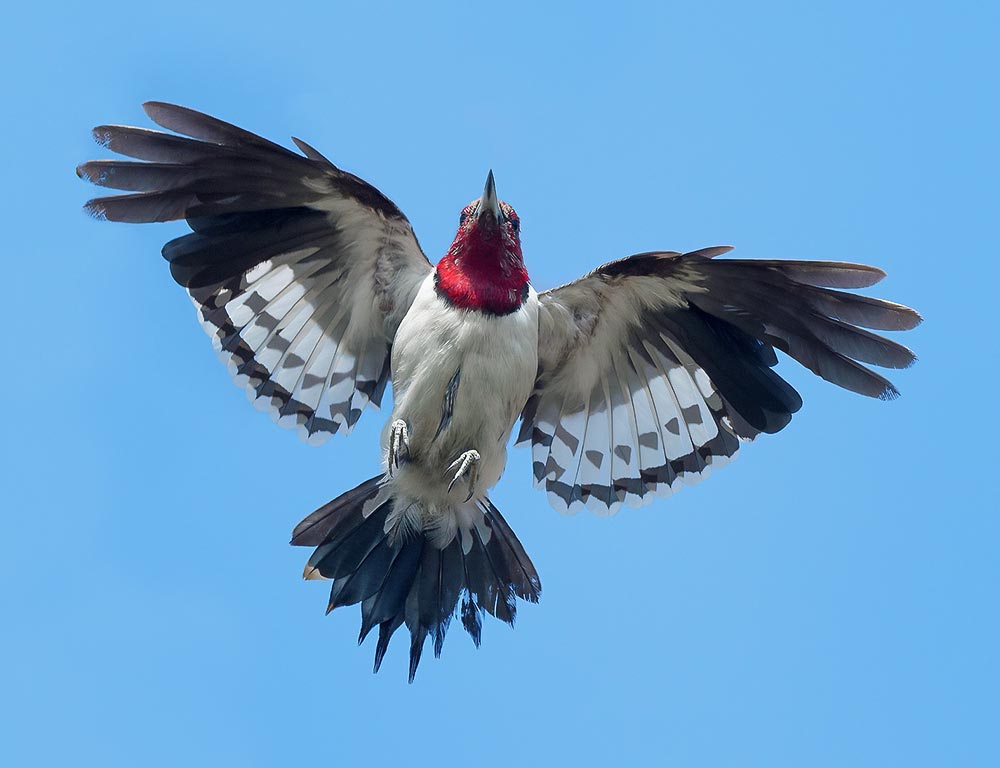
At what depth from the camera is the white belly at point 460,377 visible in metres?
5.91

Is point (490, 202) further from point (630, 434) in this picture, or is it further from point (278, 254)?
point (630, 434)

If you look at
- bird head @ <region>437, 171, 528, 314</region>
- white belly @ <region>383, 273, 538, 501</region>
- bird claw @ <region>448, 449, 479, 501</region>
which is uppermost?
bird head @ <region>437, 171, 528, 314</region>

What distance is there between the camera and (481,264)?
609cm

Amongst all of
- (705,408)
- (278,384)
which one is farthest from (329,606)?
(705,408)

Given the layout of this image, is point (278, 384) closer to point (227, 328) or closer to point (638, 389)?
point (227, 328)

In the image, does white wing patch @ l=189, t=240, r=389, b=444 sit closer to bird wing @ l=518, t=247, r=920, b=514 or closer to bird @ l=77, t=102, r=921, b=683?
bird @ l=77, t=102, r=921, b=683

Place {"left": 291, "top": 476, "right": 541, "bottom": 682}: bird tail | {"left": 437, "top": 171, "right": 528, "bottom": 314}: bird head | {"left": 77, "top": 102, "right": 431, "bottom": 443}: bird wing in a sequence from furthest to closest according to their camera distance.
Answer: {"left": 291, "top": 476, "right": 541, "bottom": 682}: bird tail → {"left": 437, "top": 171, "right": 528, "bottom": 314}: bird head → {"left": 77, "top": 102, "right": 431, "bottom": 443}: bird wing

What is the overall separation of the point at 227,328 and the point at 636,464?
7.69ft

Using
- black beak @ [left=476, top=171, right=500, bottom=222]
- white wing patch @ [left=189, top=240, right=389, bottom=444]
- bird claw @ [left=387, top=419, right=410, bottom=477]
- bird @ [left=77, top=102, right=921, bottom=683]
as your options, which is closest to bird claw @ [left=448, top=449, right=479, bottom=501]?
bird @ [left=77, top=102, right=921, bottom=683]

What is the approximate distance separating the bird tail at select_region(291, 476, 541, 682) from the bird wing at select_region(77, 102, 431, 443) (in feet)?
1.83

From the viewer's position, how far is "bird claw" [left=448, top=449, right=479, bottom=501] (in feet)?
19.6

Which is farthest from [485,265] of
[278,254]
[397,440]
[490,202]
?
[278,254]

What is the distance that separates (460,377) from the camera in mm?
5906

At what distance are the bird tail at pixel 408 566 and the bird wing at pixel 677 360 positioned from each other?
55 cm
